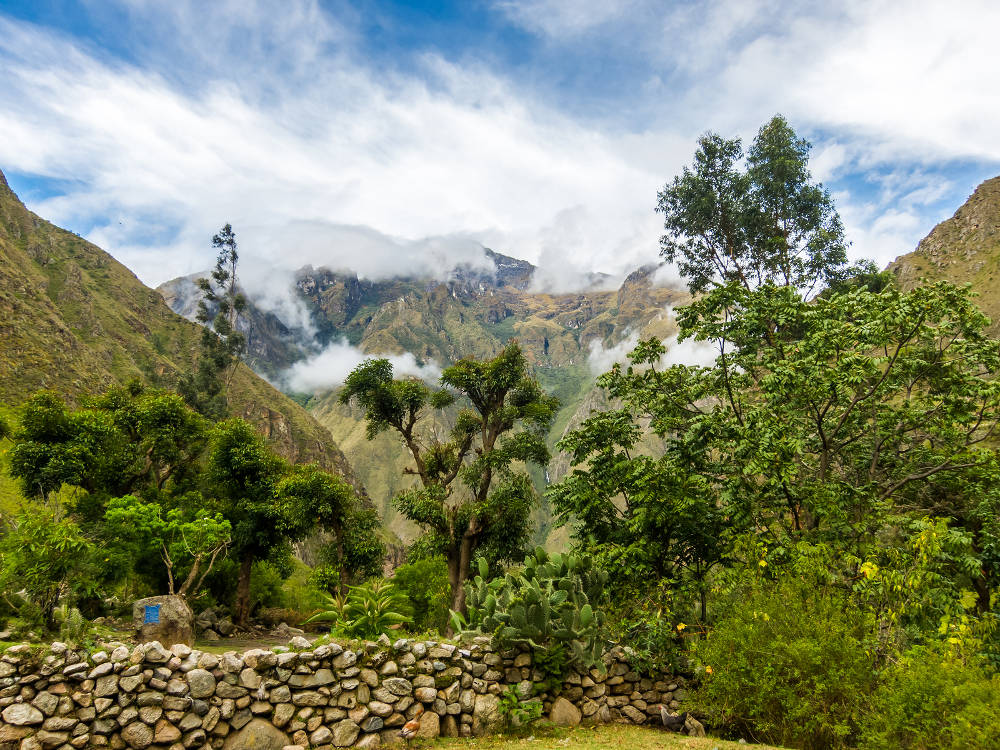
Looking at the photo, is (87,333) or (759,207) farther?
(87,333)

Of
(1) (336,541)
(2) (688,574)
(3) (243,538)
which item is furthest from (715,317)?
(3) (243,538)

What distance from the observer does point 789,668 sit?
718 cm

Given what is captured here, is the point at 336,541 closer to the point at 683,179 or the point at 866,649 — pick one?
the point at 866,649

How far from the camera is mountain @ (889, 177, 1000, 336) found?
5178 cm

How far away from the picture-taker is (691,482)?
1056cm

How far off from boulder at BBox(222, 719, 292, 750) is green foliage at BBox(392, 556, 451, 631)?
14370mm

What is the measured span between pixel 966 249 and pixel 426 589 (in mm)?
74663

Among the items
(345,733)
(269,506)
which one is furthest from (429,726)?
(269,506)

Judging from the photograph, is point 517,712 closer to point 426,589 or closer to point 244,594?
point 426,589

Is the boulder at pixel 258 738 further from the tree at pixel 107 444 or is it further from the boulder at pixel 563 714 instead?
the tree at pixel 107 444

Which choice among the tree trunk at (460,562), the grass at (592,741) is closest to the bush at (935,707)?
the grass at (592,741)

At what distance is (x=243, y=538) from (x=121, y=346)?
89.4 metres

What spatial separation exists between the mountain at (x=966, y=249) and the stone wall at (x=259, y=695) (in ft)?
195

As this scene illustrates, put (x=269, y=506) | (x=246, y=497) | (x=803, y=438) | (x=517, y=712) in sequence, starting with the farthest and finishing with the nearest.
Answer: (x=246, y=497) < (x=269, y=506) < (x=803, y=438) < (x=517, y=712)
